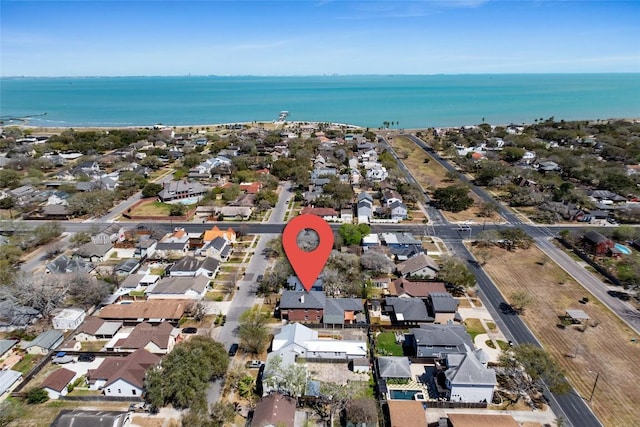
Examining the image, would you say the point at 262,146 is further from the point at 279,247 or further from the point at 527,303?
the point at 527,303

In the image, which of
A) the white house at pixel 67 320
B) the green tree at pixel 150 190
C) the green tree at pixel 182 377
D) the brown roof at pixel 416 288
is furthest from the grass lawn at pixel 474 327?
the green tree at pixel 150 190

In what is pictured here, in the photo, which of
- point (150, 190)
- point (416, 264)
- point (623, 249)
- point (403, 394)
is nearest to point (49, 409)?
point (403, 394)

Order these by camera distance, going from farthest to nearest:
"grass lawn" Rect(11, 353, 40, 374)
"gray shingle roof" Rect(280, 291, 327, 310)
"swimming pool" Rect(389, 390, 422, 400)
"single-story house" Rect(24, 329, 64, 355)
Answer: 1. "gray shingle roof" Rect(280, 291, 327, 310)
2. "single-story house" Rect(24, 329, 64, 355)
3. "grass lawn" Rect(11, 353, 40, 374)
4. "swimming pool" Rect(389, 390, 422, 400)

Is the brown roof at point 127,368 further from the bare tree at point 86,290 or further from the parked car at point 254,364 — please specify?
the bare tree at point 86,290

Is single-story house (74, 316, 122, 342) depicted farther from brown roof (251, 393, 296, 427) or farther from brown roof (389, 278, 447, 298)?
brown roof (389, 278, 447, 298)

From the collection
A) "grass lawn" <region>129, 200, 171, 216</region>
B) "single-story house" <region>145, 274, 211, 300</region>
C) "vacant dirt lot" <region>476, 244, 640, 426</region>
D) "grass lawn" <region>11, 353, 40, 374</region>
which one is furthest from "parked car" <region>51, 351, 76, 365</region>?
"vacant dirt lot" <region>476, 244, 640, 426</region>

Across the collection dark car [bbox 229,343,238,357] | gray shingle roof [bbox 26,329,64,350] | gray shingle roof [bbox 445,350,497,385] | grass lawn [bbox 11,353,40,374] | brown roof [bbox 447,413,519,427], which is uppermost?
gray shingle roof [bbox 445,350,497,385]

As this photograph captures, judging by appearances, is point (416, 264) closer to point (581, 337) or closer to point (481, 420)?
point (581, 337)
